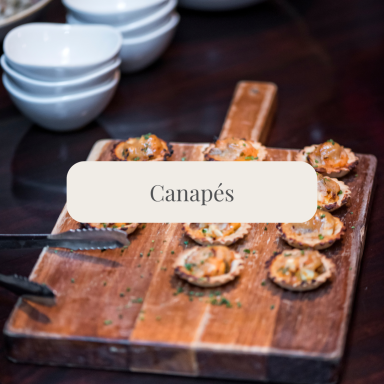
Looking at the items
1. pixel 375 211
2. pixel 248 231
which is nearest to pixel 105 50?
pixel 248 231

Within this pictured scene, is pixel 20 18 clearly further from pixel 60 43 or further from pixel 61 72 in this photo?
pixel 61 72

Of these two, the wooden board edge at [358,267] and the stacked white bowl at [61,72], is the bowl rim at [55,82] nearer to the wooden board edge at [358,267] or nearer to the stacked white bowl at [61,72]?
the stacked white bowl at [61,72]

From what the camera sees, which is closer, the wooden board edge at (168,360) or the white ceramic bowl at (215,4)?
the wooden board edge at (168,360)

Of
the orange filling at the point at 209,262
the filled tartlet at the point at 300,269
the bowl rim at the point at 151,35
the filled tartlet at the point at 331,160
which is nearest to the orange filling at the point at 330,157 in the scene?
the filled tartlet at the point at 331,160

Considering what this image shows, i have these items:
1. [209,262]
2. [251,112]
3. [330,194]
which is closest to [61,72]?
[251,112]

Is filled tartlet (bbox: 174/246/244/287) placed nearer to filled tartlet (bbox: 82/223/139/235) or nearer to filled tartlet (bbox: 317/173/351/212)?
filled tartlet (bbox: 82/223/139/235)
